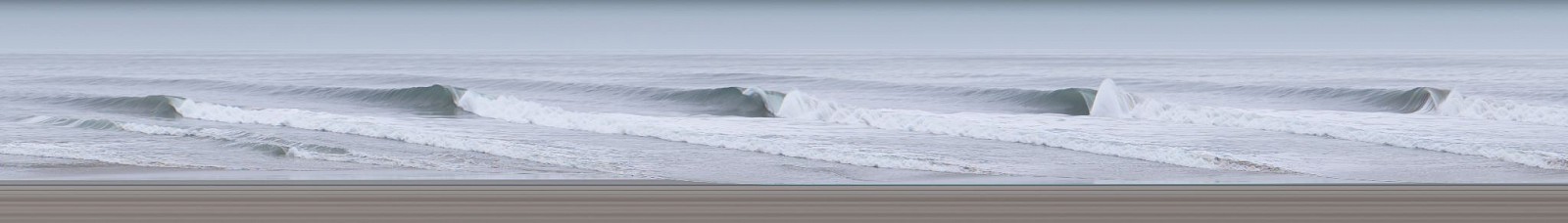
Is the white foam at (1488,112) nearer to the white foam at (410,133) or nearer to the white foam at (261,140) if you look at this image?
the white foam at (410,133)

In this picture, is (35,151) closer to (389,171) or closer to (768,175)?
(389,171)

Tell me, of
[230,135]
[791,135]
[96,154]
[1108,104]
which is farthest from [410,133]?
[1108,104]

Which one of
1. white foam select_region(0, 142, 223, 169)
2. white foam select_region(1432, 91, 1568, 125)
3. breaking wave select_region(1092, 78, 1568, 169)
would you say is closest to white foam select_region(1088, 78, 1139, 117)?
breaking wave select_region(1092, 78, 1568, 169)

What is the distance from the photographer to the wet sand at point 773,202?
4.82 metres

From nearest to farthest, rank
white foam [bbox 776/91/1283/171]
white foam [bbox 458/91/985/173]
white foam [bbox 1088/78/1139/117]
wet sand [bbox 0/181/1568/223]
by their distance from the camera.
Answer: wet sand [bbox 0/181/1568/223] → white foam [bbox 458/91/985/173] → white foam [bbox 776/91/1283/171] → white foam [bbox 1088/78/1139/117]

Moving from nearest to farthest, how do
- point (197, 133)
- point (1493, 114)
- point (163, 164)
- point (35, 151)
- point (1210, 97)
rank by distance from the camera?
point (163, 164), point (35, 151), point (197, 133), point (1493, 114), point (1210, 97)

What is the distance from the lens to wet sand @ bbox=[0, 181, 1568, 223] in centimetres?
482

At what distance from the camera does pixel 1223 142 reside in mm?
10969

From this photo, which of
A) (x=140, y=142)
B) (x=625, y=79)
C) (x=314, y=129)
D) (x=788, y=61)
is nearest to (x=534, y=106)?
(x=314, y=129)

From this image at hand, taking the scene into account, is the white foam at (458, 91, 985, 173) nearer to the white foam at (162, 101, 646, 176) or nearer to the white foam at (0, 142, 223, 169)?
the white foam at (162, 101, 646, 176)

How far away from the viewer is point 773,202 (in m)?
5.21

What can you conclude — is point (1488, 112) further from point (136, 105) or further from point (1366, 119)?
point (136, 105)

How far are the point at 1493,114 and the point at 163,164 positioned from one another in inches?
413

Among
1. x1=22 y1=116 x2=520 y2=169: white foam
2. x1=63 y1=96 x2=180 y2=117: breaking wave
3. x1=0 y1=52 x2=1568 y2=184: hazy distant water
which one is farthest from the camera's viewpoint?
x1=63 y1=96 x2=180 y2=117: breaking wave
